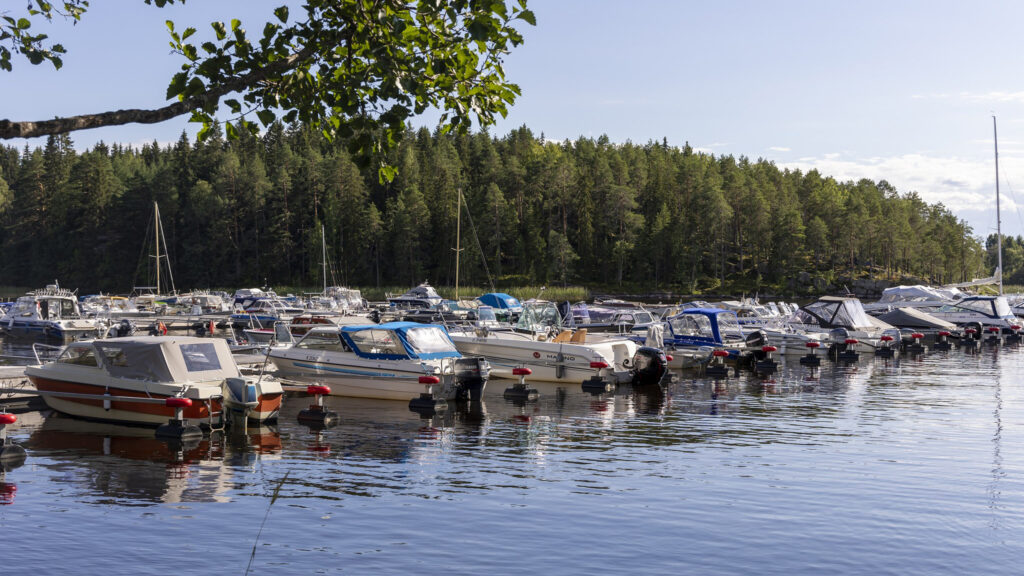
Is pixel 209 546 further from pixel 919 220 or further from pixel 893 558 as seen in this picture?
pixel 919 220

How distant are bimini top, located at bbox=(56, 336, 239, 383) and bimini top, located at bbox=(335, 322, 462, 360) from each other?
210 inches

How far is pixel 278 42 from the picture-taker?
8.19 m

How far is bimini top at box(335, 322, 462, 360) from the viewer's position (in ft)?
83.9

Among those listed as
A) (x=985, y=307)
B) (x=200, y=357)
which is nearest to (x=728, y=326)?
(x=200, y=357)

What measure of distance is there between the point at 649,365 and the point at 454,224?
103 metres

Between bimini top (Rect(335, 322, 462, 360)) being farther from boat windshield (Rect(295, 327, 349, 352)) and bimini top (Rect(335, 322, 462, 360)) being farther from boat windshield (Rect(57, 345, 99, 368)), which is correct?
boat windshield (Rect(57, 345, 99, 368))

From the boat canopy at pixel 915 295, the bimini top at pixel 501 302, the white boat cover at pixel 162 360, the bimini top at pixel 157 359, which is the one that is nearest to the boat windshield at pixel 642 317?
the bimini top at pixel 501 302

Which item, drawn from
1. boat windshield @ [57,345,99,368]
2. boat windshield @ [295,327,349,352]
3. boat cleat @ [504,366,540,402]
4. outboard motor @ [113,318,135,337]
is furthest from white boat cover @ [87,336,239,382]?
outboard motor @ [113,318,135,337]

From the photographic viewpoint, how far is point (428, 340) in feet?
85.4

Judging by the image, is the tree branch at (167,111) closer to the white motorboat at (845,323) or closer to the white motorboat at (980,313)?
the white motorboat at (845,323)

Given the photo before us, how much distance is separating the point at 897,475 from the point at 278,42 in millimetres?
13929

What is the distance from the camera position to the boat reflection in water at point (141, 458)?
48.0 ft

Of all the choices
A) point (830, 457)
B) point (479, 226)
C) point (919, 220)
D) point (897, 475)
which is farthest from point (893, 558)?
point (919, 220)

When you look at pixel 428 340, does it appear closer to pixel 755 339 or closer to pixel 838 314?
pixel 755 339
